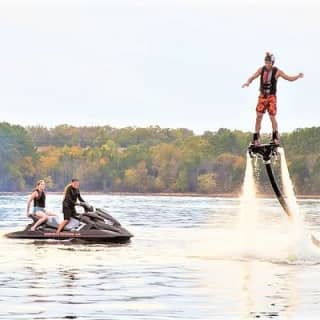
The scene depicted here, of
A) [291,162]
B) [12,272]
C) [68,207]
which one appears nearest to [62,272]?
[12,272]

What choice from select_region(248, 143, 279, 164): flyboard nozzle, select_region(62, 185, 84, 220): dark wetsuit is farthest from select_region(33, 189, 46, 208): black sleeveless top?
select_region(248, 143, 279, 164): flyboard nozzle

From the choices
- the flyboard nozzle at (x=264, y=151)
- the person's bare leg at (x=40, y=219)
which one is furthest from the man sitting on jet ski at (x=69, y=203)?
the flyboard nozzle at (x=264, y=151)

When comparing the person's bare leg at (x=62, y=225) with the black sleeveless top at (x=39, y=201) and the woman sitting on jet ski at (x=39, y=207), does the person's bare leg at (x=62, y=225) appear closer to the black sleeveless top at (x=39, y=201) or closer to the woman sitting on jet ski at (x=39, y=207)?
the woman sitting on jet ski at (x=39, y=207)

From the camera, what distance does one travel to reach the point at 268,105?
2875 cm

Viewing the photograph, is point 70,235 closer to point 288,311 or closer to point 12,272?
point 12,272

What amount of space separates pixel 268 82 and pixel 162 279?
168 inches

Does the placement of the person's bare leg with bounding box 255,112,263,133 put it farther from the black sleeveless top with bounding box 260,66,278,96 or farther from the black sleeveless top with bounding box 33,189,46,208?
the black sleeveless top with bounding box 33,189,46,208

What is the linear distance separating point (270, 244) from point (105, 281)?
13.5 m

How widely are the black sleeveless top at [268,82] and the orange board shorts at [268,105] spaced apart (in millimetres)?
101

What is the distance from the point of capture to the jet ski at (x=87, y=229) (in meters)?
39.4

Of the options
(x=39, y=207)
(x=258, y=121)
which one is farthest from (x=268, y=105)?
(x=39, y=207)

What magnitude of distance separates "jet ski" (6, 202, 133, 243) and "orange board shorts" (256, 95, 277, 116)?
11389 mm

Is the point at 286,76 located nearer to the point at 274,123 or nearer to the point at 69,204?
the point at 274,123

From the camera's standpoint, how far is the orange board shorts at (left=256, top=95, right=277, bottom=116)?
1129 inches
